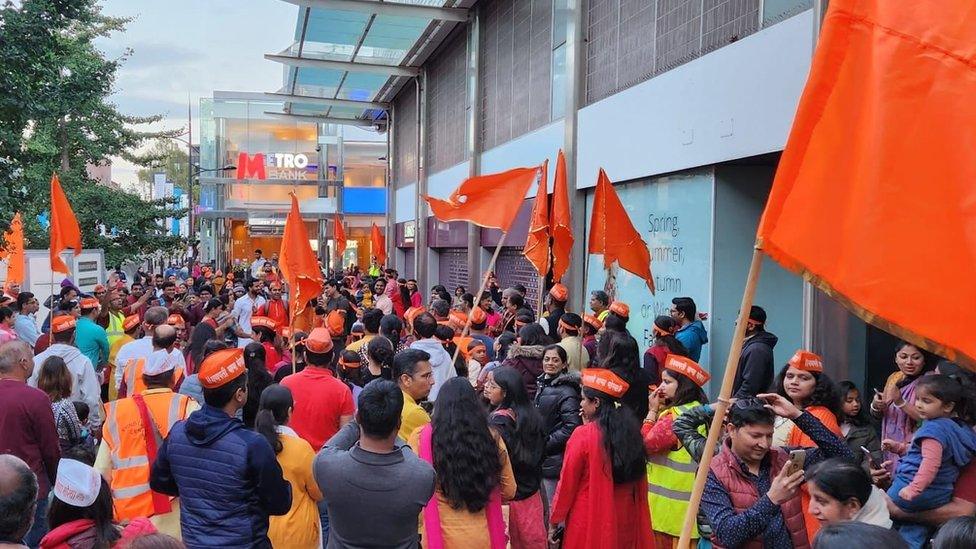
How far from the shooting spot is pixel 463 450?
14.4ft

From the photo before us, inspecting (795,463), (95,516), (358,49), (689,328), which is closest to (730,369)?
(795,463)

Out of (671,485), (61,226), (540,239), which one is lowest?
(671,485)

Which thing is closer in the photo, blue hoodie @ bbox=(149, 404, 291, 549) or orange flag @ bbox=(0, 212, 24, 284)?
blue hoodie @ bbox=(149, 404, 291, 549)

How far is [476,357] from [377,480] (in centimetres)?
488

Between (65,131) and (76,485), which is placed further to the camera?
(65,131)

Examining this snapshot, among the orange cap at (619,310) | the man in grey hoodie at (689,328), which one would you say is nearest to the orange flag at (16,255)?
the orange cap at (619,310)

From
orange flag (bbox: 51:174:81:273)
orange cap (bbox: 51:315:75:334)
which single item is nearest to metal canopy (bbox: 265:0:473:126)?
orange flag (bbox: 51:174:81:273)

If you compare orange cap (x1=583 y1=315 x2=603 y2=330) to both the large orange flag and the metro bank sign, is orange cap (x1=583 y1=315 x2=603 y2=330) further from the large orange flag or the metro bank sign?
the metro bank sign

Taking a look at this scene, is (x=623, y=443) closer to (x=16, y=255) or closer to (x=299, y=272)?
(x=299, y=272)

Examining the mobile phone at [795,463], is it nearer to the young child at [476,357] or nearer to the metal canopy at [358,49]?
the young child at [476,357]

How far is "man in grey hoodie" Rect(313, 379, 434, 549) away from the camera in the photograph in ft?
12.8

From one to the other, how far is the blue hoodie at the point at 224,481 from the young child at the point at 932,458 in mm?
3033

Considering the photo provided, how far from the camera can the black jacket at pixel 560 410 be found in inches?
233

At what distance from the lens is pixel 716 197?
1039 cm
